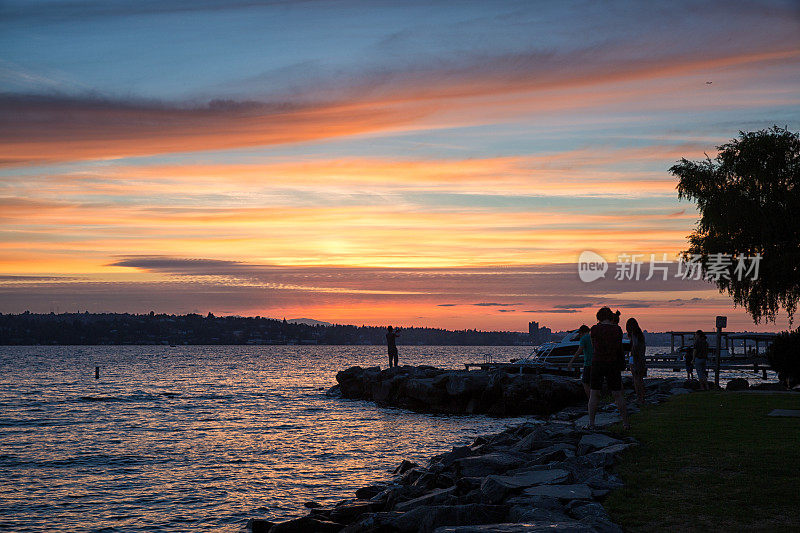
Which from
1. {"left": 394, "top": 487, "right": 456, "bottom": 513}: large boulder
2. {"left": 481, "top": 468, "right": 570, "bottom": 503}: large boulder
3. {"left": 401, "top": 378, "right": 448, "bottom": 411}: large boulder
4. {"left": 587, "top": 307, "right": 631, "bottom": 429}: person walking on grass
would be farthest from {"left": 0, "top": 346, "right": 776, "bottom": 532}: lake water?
{"left": 587, "top": 307, "right": 631, "bottom": 429}: person walking on grass

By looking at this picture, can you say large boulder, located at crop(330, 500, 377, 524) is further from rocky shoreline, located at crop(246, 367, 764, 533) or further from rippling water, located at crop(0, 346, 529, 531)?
rippling water, located at crop(0, 346, 529, 531)

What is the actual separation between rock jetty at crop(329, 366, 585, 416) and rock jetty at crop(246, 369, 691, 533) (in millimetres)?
21652

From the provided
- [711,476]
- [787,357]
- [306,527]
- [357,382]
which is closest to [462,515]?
[711,476]

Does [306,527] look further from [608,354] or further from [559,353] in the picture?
[559,353]

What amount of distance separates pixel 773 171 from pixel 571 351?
650 inches

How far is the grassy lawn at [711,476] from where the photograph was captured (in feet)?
29.6

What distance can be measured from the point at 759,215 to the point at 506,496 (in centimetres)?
3147

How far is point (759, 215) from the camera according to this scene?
37.1 metres

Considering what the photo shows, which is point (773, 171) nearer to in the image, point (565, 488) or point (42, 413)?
point (565, 488)

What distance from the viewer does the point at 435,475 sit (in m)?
15.0

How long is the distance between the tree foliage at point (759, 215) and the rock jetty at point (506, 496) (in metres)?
23.3

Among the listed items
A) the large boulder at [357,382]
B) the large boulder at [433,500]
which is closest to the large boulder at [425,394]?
the large boulder at [357,382]

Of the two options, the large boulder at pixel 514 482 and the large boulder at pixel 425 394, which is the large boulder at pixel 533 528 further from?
the large boulder at pixel 425 394

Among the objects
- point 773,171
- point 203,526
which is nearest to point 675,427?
point 203,526
